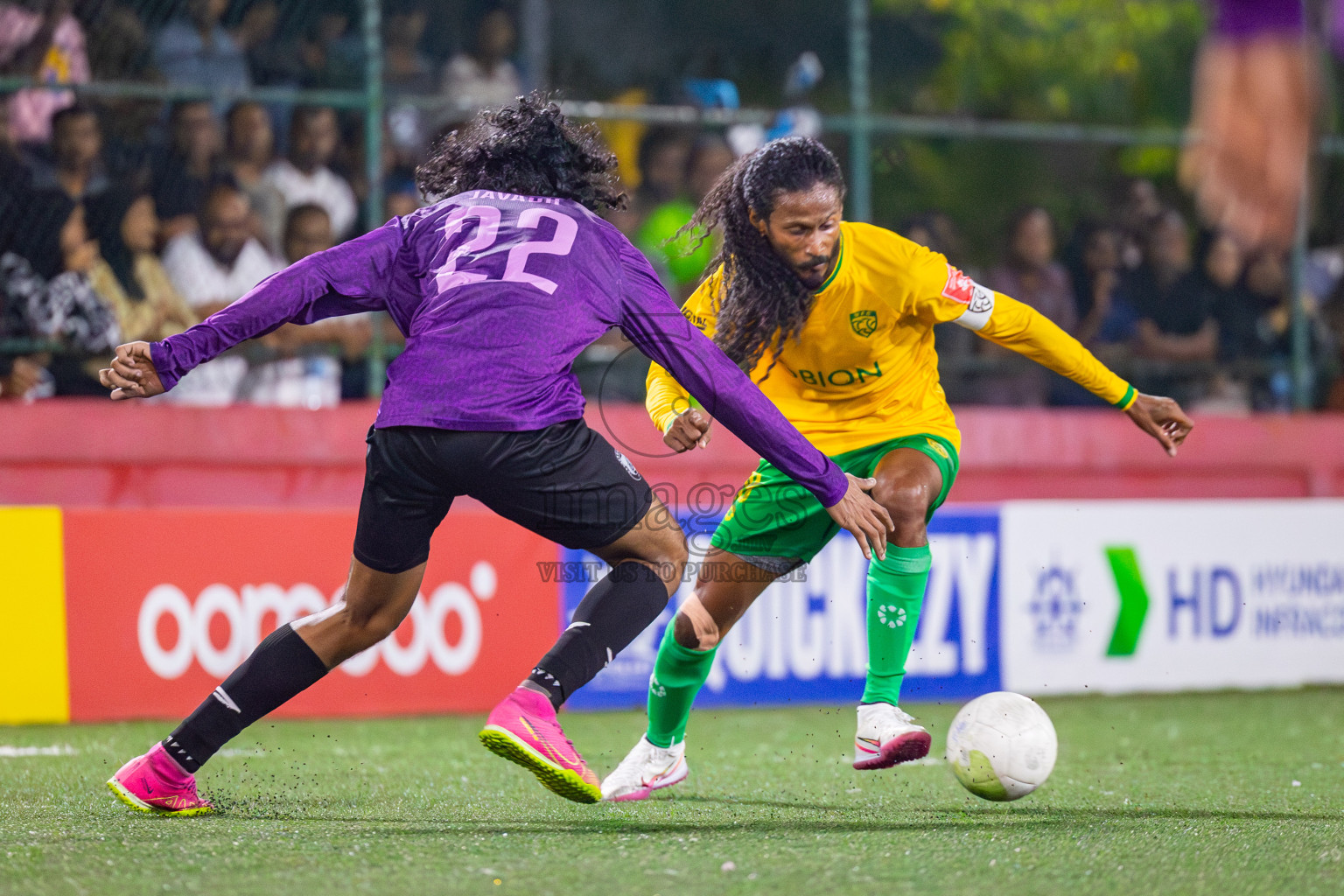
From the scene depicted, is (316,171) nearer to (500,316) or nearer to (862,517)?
(500,316)

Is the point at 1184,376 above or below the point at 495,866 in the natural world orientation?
above

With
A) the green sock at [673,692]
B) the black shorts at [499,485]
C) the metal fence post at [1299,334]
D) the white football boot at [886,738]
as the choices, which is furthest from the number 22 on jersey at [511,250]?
the metal fence post at [1299,334]

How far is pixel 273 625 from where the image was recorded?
24.7 feet

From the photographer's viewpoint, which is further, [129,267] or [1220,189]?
[129,267]

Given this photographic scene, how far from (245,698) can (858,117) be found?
6.18 metres

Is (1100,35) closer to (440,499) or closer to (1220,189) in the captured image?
(440,499)

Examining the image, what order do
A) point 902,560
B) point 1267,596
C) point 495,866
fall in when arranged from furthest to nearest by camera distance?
1. point 1267,596
2. point 902,560
3. point 495,866

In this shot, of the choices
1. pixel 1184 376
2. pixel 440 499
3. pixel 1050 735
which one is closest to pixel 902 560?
pixel 1050 735

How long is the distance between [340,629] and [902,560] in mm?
1710

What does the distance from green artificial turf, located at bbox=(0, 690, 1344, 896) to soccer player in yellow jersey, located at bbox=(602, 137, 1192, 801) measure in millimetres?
438

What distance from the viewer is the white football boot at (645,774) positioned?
16.4ft

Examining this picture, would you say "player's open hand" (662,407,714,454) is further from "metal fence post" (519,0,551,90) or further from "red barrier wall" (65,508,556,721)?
"metal fence post" (519,0,551,90)

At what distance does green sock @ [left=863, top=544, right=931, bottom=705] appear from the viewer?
16.4 ft

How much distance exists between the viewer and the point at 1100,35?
51.4 feet
